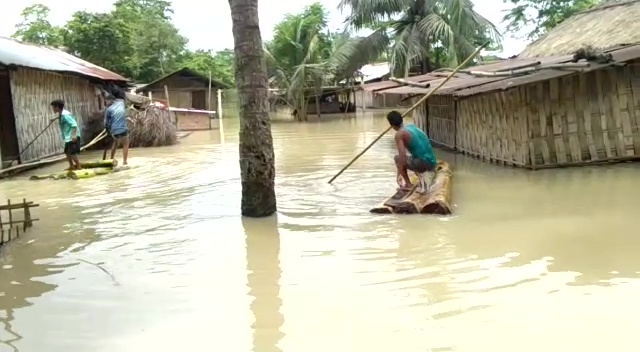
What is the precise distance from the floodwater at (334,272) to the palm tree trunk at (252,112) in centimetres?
36

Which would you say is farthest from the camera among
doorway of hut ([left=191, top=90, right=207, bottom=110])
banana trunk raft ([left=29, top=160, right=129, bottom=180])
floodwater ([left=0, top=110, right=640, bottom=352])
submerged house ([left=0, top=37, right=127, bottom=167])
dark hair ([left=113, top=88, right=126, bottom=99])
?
doorway of hut ([left=191, top=90, right=207, bottom=110])

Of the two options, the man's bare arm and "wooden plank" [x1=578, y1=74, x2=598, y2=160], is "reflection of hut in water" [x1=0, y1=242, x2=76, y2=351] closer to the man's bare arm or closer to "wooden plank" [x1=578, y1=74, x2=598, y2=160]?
the man's bare arm

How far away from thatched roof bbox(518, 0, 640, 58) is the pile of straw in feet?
35.8

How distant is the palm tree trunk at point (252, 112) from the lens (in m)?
7.77

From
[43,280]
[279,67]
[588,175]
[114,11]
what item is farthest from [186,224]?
[114,11]

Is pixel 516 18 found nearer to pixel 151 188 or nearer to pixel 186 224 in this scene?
pixel 151 188

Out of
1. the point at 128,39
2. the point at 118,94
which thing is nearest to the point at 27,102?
the point at 118,94

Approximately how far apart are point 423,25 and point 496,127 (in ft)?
45.5

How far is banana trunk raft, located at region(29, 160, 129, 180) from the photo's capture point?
40.1 ft

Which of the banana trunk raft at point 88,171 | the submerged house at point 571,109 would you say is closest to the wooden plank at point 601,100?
the submerged house at point 571,109

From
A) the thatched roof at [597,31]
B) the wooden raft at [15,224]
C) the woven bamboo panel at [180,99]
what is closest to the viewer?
the wooden raft at [15,224]

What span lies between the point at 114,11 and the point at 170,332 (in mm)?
38200

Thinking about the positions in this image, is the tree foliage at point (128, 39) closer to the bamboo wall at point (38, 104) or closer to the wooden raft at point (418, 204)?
the bamboo wall at point (38, 104)

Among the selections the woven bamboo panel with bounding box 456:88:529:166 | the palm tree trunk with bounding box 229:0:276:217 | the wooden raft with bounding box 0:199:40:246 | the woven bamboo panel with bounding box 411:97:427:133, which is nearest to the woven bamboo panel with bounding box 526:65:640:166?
the woven bamboo panel with bounding box 456:88:529:166
